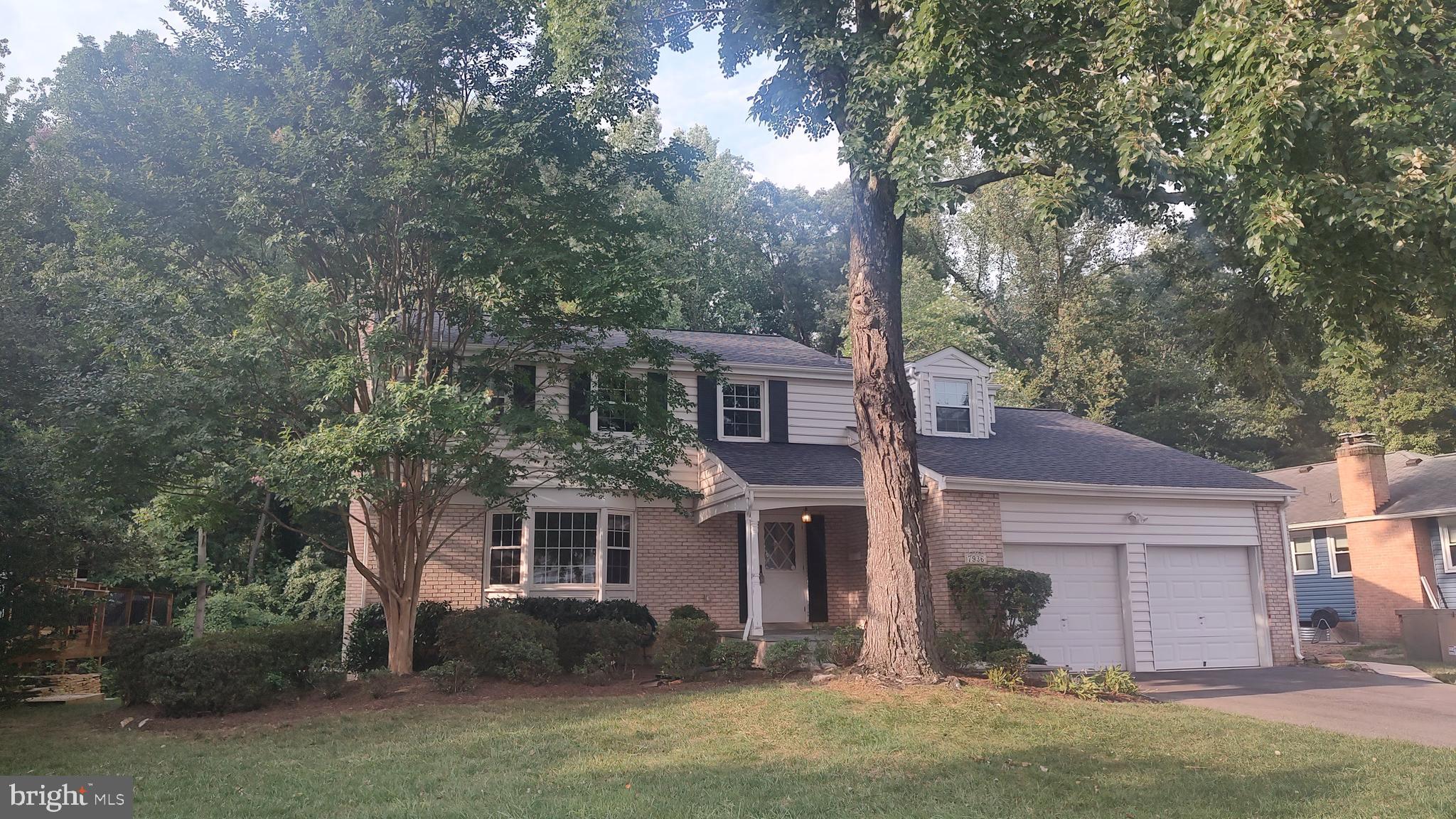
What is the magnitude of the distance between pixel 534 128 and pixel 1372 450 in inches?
907

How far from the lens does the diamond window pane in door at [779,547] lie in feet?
59.1

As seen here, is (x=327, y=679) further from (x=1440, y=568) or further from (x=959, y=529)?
(x=1440, y=568)

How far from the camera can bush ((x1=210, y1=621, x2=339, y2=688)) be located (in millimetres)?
11602

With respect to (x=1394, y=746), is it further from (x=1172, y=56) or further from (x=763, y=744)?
(x=1172, y=56)

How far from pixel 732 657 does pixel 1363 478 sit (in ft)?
66.3

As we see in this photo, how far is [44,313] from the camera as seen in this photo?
14469 mm

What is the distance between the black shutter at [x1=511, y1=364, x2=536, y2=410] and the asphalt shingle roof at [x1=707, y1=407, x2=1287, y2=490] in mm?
3415

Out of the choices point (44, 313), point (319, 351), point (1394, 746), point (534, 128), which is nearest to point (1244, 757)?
point (1394, 746)

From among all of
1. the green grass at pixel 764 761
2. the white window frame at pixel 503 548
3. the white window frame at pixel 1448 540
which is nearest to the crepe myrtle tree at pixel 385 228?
the white window frame at pixel 503 548

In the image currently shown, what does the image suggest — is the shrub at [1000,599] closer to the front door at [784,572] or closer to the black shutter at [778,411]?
the front door at [784,572]

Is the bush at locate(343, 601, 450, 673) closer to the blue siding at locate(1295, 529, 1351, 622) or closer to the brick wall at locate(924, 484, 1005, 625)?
the brick wall at locate(924, 484, 1005, 625)

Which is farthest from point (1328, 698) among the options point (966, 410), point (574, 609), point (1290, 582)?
point (574, 609)

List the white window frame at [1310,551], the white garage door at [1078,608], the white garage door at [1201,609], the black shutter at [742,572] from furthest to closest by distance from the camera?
1. the white window frame at [1310,551]
2. the black shutter at [742,572]
3. the white garage door at [1201,609]
4. the white garage door at [1078,608]

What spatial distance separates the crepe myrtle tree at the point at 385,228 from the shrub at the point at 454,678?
5.06 feet
